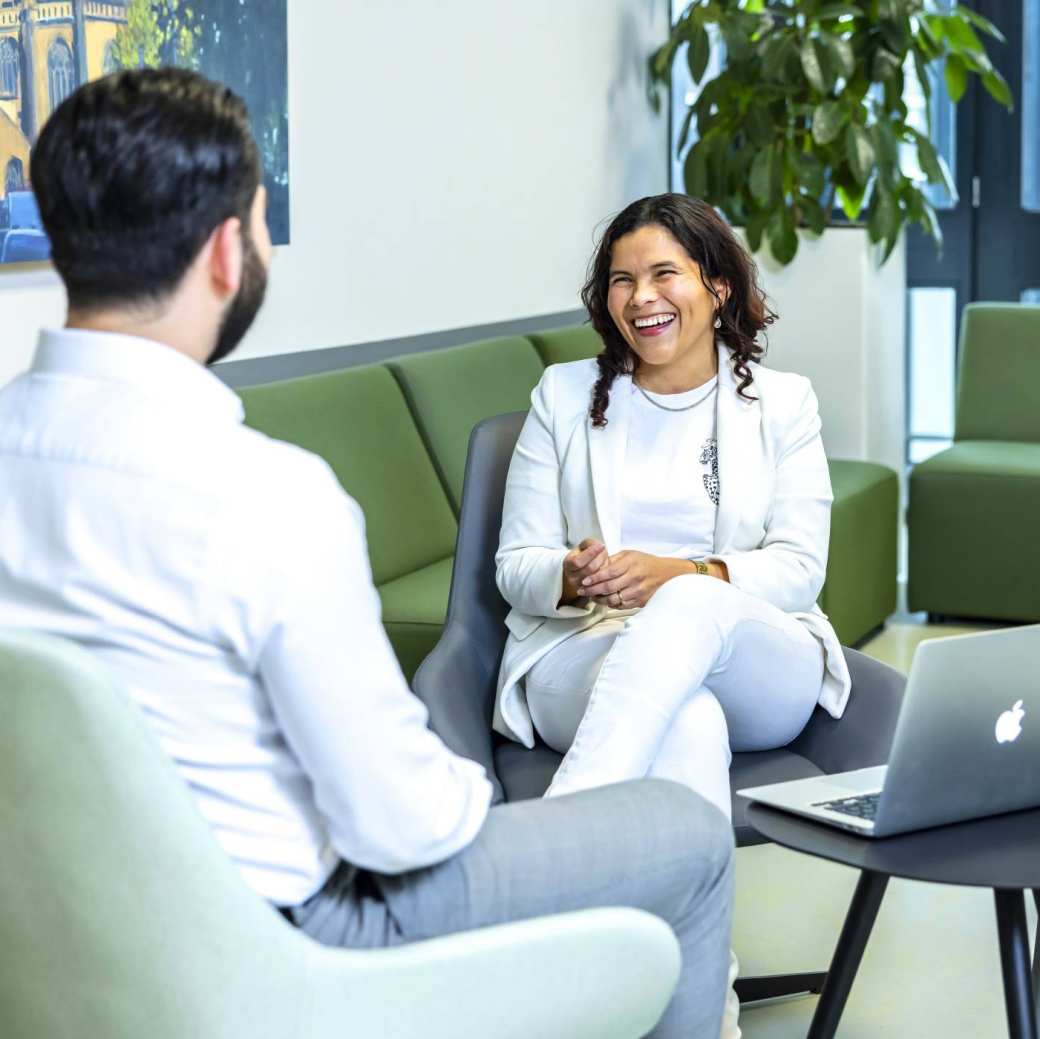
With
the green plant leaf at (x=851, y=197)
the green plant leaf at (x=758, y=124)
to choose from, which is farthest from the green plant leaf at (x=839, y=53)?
the green plant leaf at (x=851, y=197)

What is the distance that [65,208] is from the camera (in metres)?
1.31

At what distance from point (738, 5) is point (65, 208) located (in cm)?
403

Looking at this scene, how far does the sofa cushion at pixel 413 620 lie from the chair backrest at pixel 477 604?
58 cm

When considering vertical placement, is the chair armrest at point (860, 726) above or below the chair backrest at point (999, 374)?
below

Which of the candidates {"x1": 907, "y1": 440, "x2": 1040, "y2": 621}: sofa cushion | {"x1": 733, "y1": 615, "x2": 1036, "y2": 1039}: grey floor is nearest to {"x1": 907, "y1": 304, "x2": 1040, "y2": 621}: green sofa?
{"x1": 907, "y1": 440, "x2": 1040, "y2": 621}: sofa cushion

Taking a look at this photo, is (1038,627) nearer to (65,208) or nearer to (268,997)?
(268,997)

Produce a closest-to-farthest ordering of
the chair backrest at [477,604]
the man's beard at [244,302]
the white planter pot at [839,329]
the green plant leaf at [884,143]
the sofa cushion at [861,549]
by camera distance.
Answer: the man's beard at [244,302], the chair backrest at [477,604], the sofa cushion at [861,549], the green plant leaf at [884,143], the white planter pot at [839,329]

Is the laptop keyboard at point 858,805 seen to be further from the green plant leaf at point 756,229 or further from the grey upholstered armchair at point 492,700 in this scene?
the green plant leaf at point 756,229

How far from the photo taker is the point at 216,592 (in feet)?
4.16

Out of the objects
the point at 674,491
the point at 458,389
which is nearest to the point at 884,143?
the point at 458,389

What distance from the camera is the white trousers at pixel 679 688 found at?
78.9 inches

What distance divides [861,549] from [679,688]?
7.62 feet

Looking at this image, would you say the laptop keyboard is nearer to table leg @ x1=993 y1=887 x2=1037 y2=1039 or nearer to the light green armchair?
table leg @ x1=993 y1=887 x2=1037 y2=1039

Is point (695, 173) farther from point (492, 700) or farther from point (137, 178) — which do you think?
point (137, 178)
